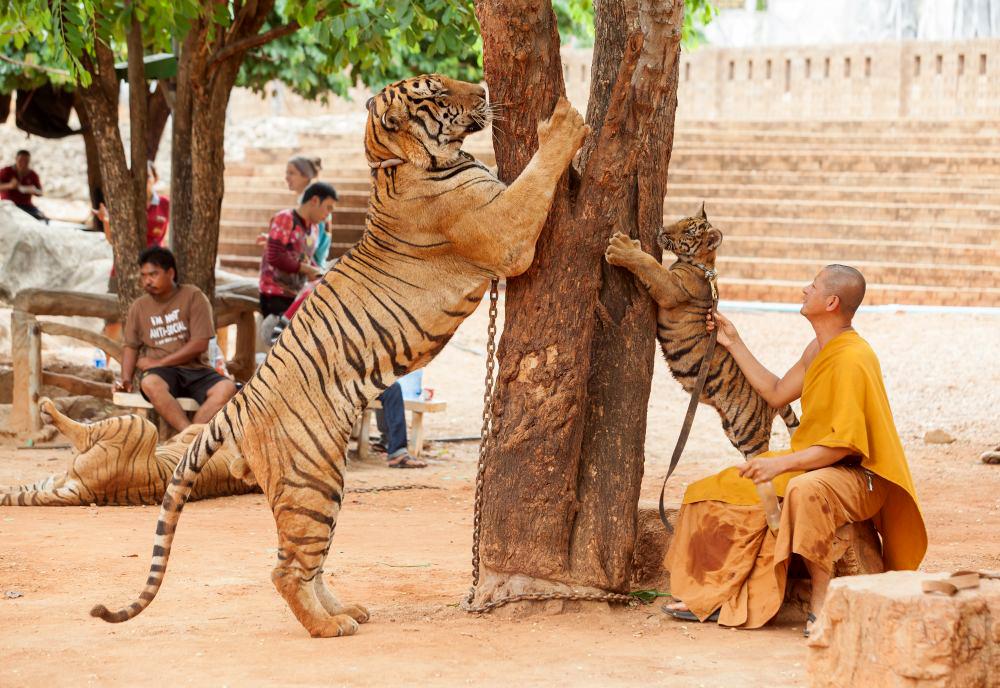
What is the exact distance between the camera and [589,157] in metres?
4.60

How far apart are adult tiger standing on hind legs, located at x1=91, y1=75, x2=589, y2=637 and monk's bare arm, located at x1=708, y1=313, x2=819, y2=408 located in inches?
39.6

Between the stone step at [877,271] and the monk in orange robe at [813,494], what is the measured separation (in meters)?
11.1

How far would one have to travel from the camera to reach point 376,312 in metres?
4.50

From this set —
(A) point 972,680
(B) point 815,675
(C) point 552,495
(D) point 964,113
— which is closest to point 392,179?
(C) point 552,495

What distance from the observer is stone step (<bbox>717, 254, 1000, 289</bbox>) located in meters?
15.1

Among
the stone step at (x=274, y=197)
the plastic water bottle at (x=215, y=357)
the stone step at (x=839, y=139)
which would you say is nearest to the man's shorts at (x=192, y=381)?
the plastic water bottle at (x=215, y=357)

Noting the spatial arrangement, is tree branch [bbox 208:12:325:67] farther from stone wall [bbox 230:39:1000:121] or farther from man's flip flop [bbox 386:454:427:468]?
stone wall [bbox 230:39:1000:121]

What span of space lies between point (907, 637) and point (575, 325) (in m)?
1.76

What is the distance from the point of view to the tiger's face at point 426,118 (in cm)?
442

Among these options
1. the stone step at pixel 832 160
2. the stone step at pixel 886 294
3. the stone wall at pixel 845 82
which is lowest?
the stone step at pixel 886 294

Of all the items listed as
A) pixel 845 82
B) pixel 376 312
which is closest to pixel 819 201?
pixel 845 82

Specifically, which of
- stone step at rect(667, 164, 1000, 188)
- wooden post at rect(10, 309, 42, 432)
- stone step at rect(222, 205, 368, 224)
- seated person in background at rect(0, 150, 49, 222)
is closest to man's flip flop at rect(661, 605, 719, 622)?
wooden post at rect(10, 309, 42, 432)

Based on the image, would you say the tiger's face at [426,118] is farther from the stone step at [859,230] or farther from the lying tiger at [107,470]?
the stone step at [859,230]

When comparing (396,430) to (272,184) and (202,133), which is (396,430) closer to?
(202,133)
